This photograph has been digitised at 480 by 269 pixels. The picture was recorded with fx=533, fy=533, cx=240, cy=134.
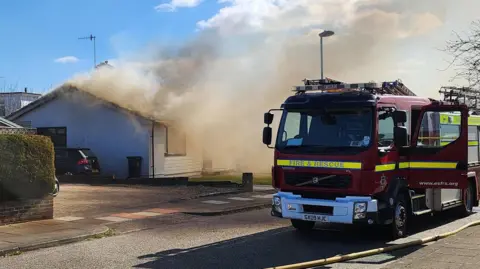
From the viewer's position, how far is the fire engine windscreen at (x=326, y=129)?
9000 millimetres

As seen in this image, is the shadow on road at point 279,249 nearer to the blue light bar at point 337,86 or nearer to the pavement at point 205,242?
the pavement at point 205,242

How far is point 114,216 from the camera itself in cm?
1244

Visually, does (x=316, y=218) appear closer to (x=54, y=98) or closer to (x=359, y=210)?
(x=359, y=210)

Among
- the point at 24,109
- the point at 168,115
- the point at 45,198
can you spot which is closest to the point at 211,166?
the point at 168,115

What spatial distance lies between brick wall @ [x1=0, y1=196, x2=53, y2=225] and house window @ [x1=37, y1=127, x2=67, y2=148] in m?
16.4

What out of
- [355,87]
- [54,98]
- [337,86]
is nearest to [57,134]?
[54,98]

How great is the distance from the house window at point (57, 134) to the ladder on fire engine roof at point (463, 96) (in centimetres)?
2033

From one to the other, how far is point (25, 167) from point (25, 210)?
2.98 feet

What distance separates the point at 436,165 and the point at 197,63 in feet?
56.8

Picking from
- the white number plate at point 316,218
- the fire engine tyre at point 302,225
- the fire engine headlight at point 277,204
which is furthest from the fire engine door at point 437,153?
the fire engine headlight at point 277,204

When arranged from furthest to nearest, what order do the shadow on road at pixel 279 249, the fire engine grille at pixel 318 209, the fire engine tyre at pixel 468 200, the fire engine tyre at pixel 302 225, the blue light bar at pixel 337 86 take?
the fire engine tyre at pixel 468 200 → the fire engine tyre at pixel 302 225 → the blue light bar at pixel 337 86 → the fire engine grille at pixel 318 209 → the shadow on road at pixel 279 249

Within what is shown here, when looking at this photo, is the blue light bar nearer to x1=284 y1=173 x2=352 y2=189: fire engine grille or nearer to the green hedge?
x1=284 y1=173 x2=352 y2=189: fire engine grille

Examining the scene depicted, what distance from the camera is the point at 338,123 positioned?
362 inches

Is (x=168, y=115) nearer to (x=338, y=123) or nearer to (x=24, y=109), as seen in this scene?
(x=24, y=109)
